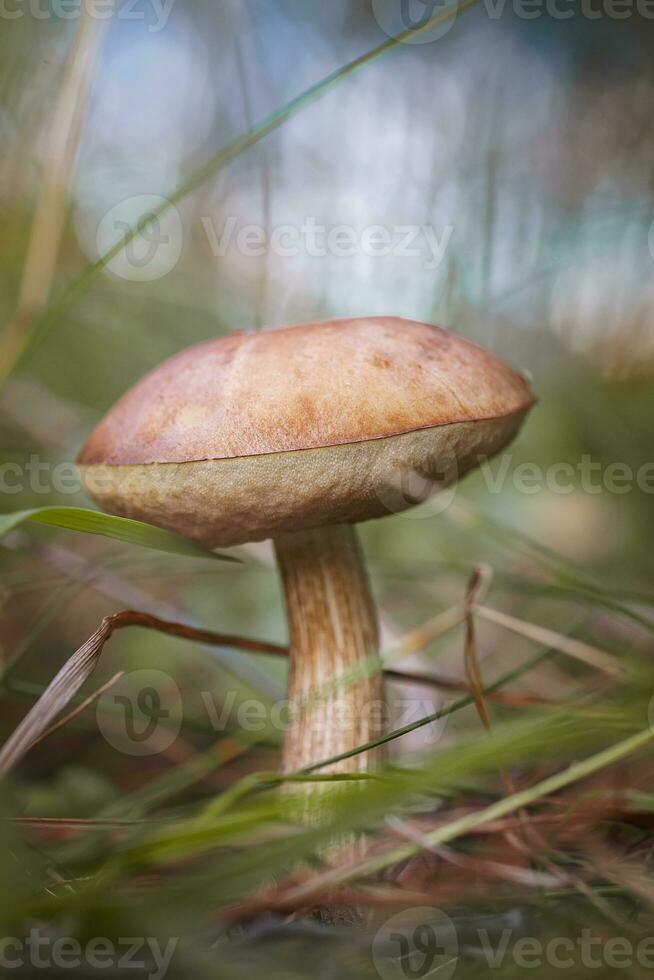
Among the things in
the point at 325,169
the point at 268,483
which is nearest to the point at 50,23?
the point at 325,169

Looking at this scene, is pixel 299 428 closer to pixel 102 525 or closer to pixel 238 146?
pixel 102 525

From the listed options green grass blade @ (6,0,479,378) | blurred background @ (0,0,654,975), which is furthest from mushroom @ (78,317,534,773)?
blurred background @ (0,0,654,975)

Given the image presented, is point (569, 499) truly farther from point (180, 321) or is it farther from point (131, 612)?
point (131, 612)

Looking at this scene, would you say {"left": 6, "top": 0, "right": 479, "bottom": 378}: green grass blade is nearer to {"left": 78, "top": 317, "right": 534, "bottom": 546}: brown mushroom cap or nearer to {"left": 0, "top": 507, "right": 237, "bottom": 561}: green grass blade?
{"left": 78, "top": 317, "right": 534, "bottom": 546}: brown mushroom cap

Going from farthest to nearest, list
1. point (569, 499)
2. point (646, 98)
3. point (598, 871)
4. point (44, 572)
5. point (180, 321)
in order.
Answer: point (180, 321), point (569, 499), point (646, 98), point (44, 572), point (598, 871)

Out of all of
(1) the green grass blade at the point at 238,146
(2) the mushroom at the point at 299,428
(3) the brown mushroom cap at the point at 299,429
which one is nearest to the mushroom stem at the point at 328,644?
(2) the mushroom at the point at 299,428

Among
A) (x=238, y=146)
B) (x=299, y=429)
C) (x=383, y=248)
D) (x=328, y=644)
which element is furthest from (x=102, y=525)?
(x=383, y=248)

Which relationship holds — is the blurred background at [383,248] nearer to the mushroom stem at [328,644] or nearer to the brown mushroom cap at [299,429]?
the mushroom stem at [328,644]
